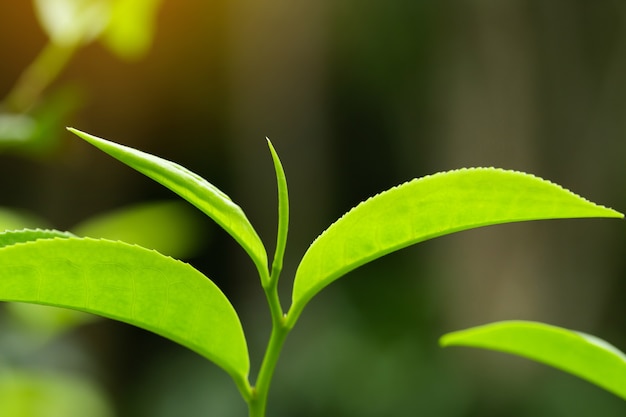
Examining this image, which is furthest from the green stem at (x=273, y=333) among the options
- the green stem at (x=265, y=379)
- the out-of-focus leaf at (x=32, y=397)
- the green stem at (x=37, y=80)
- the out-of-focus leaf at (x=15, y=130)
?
the out-of-focus leaf at (x=32, y=397)

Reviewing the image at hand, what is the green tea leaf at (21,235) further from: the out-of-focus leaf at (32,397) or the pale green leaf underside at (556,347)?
the out-of-focus leaf at (32,397)

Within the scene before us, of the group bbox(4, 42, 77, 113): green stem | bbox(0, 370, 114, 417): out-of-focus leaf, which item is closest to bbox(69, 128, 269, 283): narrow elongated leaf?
bbox(4, 42, 77, 113): green stem

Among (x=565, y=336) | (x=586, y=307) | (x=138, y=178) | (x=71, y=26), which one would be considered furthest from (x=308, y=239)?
(x=565, y=336)

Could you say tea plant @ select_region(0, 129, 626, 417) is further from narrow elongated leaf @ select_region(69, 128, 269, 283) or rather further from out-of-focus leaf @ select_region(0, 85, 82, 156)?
out-of-focus leaf @ select_region(0, 85, 82, 156)

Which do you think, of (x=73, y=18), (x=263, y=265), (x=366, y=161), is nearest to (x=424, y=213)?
(x=263, y=265)

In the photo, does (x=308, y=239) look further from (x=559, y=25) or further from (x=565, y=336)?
(x=565, y=336)

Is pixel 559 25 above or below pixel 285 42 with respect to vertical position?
above

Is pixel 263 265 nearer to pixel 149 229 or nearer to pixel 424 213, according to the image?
pixel 424 213
